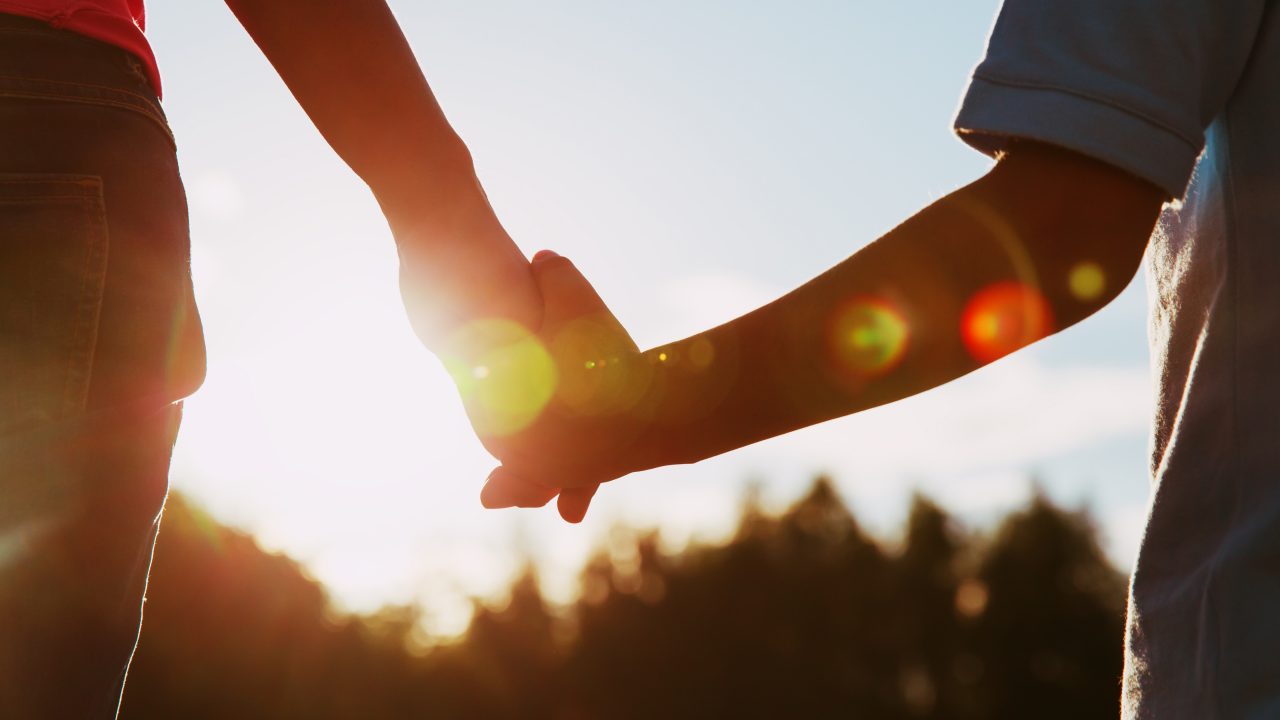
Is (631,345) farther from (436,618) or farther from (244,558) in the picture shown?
(436,618)

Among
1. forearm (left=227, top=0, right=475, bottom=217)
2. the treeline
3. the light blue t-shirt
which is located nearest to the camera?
the light blue t-shirt

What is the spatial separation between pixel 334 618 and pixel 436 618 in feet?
25.7

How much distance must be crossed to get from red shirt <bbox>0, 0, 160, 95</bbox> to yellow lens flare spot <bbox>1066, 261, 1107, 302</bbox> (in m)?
1.52

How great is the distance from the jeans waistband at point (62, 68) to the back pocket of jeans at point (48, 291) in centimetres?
14

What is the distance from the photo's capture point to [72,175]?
5.13 ft

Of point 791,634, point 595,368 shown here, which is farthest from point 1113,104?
point 791,634

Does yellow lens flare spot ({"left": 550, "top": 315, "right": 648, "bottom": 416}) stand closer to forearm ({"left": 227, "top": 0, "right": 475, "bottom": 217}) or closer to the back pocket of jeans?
forearm ({"left": 227, "top": 0, "right": 475, "bottom": 217})

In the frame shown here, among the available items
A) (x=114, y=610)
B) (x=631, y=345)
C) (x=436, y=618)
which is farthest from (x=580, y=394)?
(x=436, y=618)

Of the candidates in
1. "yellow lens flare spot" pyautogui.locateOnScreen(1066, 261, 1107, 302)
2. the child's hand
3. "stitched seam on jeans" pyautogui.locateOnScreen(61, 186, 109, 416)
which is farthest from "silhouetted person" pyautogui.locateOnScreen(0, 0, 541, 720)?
"yellow lens flare spot" pyautogui.locateOnScreen(1066, 261, 1107, 302)

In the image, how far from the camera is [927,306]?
5.14 feet

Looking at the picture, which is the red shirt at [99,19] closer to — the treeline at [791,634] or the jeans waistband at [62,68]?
the jeans waistband at [62,68]

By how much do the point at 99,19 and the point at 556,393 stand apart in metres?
1.06

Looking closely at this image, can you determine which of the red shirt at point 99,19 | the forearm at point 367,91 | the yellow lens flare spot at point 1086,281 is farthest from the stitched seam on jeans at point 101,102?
the yellow lens flare spot at point 1086,281

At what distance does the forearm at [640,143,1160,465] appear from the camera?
1.45 meters
